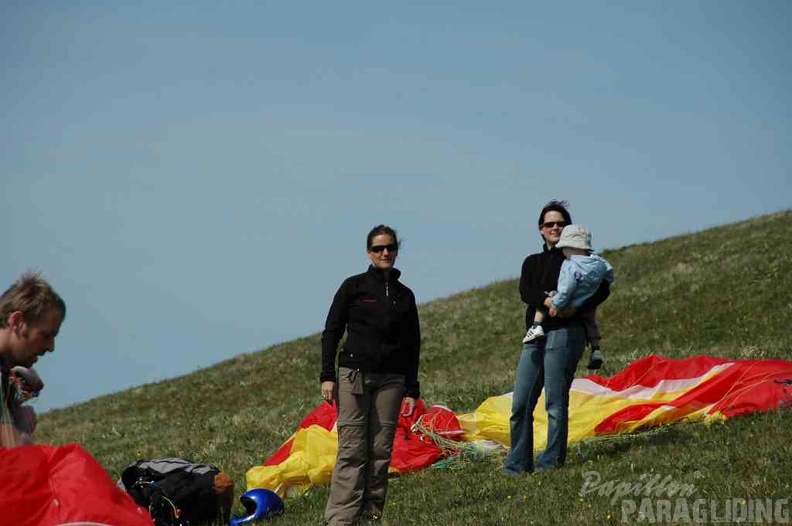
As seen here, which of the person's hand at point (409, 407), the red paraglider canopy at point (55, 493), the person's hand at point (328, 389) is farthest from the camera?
the person's hand at point (409, 407)

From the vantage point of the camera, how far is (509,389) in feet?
61.2

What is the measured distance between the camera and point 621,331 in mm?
25766

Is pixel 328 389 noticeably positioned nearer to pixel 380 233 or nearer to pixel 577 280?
pixel 380 233

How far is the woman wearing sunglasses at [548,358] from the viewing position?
1078 cm

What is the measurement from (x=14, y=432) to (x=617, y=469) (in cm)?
615

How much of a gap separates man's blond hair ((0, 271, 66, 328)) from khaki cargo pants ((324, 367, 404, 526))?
4047mm

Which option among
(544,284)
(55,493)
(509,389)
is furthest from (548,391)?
(509,389)

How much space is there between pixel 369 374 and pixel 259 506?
270cm

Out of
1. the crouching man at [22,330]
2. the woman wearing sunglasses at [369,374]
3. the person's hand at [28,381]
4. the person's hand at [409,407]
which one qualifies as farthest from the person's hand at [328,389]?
the crouching man at [22,330]

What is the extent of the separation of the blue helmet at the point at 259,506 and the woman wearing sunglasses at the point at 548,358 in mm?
2786

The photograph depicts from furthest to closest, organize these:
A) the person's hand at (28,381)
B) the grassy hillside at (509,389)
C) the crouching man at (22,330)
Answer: the grassy hillside at (509,389) < the person's hand at (28,381) < the crouching man at (22,330)

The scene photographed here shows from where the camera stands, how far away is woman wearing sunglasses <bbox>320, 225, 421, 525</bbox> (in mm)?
9703

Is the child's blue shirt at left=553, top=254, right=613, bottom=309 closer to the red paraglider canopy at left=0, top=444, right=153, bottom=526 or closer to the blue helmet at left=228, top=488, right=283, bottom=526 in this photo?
the blue helmet at left=228, top=488, right=283, bottom=526

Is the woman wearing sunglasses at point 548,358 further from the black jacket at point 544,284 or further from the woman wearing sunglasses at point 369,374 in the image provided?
the woman wearing sunglasses at point 369,374
